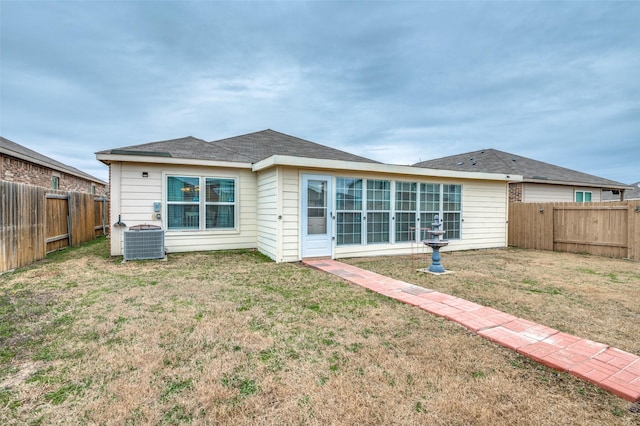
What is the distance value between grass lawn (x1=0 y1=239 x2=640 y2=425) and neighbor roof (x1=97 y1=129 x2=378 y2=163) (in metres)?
3.98

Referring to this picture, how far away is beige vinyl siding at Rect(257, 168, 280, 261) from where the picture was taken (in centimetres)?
742

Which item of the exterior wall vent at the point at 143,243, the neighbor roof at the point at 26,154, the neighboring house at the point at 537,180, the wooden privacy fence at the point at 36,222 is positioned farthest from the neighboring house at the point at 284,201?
the neighbor roof at the point at 26,154

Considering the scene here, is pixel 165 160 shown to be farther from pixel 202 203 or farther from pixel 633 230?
pixel 633 230

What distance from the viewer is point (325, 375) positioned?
96.1 inches

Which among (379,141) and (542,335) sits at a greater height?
(379,141)

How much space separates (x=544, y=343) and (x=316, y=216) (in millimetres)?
5372

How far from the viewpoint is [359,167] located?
7816mm

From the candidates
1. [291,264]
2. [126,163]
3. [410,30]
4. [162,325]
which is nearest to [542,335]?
[162,325]

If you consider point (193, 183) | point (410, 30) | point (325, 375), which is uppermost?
point (410, 30)

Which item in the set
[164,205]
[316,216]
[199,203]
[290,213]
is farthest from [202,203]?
[316,216]

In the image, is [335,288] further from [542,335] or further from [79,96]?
[79,96]

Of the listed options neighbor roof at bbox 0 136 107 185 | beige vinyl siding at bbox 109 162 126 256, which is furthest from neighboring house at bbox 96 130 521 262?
neighbor roof at bbox 0 136 107 185

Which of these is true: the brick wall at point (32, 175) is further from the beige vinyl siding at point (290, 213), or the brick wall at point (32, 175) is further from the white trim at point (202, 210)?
the beige vinyl siding at point (290, 213)

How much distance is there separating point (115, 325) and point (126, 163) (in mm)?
5778
